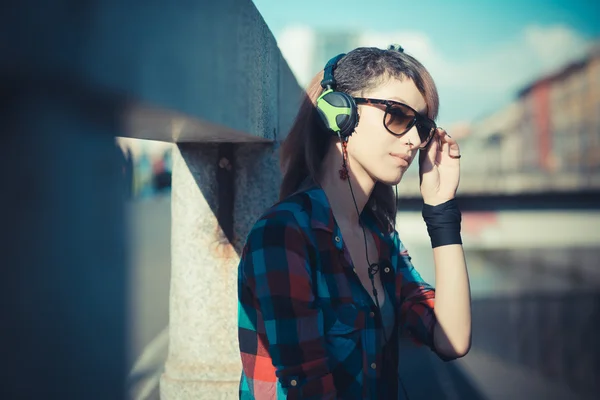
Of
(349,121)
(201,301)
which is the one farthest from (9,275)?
(201,301)

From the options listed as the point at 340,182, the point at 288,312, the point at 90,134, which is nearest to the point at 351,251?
the point at 340,182

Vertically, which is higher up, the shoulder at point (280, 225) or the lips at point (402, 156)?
the lips at point (402, 156)

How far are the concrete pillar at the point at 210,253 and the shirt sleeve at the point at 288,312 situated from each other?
2.66 ft

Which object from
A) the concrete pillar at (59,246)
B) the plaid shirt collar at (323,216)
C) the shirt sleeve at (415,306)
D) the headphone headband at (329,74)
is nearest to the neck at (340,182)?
the plaid shirt collar at (323,216)

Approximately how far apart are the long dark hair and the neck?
0.13 ft

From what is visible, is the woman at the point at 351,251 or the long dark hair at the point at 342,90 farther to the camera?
the long dark hair at the point at 342,90

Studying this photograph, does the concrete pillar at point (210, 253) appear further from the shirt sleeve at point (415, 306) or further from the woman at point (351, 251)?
the shirt sleeve at point (415, 306)

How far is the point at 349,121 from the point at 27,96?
1415mm

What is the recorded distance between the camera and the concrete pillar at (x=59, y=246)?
0.67 m

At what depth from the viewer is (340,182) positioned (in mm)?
2156

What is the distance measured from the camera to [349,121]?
6.59 feet

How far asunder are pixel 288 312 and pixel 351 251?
564 mm

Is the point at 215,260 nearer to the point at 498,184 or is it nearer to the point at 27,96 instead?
the point at 27,96

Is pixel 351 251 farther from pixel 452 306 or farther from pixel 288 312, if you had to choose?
pixel 288 312
